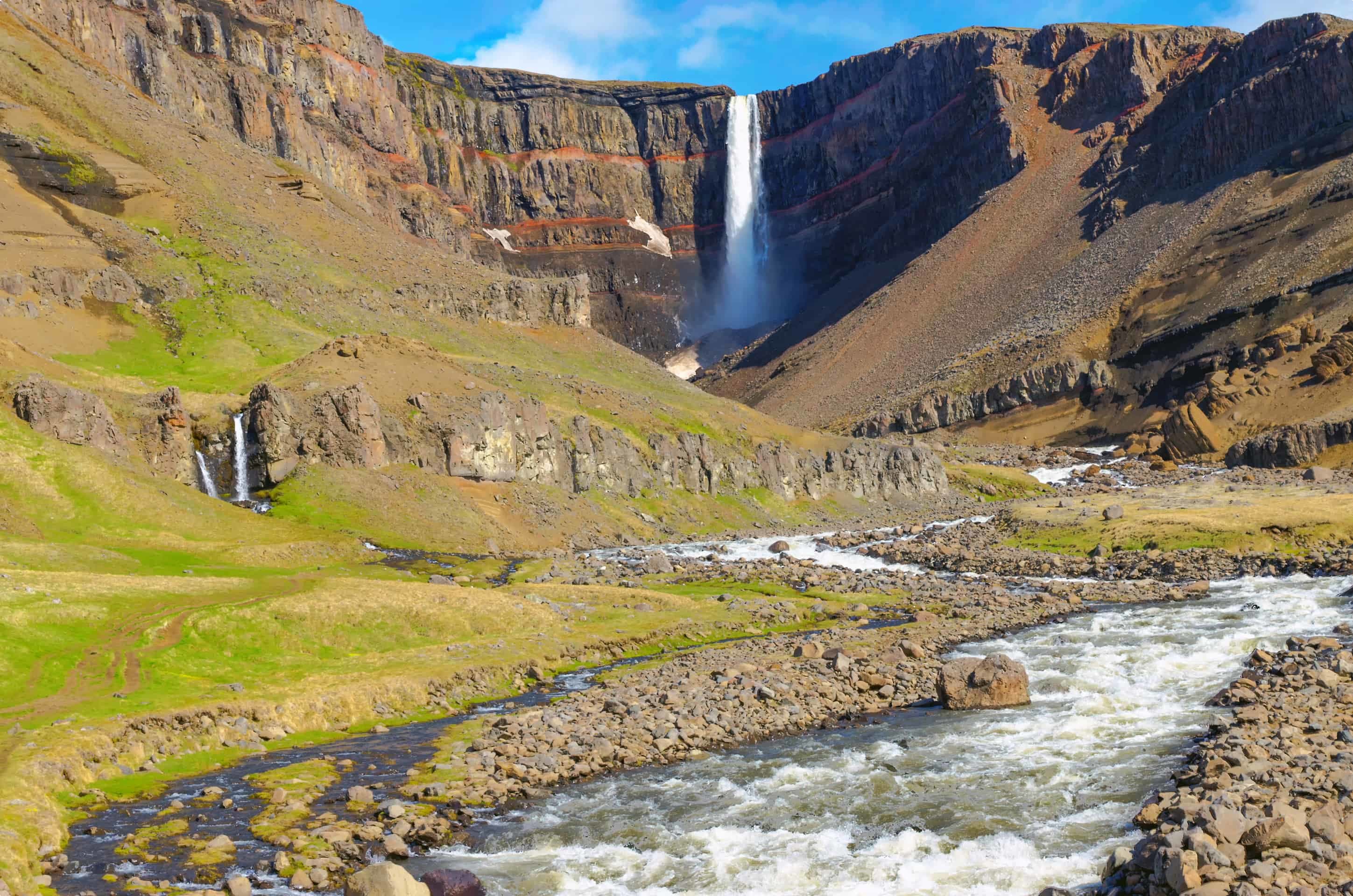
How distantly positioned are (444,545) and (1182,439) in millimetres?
91101

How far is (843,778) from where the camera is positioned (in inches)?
1057

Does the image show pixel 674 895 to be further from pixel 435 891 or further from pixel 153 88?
pixel 153 88

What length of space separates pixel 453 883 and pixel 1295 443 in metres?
106

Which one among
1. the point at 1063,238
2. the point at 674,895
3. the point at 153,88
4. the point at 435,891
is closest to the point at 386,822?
the point at 435,891

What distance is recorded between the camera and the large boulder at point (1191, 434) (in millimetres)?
120875

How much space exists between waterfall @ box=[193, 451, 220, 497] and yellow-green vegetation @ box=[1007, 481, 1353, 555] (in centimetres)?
5866

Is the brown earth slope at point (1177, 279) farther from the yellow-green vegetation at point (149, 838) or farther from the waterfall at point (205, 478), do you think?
the yellow-green vegetation at point (149, 838)

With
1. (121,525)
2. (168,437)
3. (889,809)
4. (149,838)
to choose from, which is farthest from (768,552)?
(149,838)

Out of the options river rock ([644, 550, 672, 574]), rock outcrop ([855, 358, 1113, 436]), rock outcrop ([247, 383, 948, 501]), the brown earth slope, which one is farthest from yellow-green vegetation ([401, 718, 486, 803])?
rock outcrop ([855, 358, 1113, 436])

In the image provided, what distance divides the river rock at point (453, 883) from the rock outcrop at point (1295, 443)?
104 meters

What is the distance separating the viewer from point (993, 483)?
123m

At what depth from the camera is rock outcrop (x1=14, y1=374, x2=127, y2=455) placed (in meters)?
64.6

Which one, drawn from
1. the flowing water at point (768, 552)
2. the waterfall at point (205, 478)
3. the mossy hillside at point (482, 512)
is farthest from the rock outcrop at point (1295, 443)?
the waterfall at point (205, 478)

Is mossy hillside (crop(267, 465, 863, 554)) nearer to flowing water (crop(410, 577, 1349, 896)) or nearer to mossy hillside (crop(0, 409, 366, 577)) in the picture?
mossy hillside (crop(0, 409, 366, 577))
